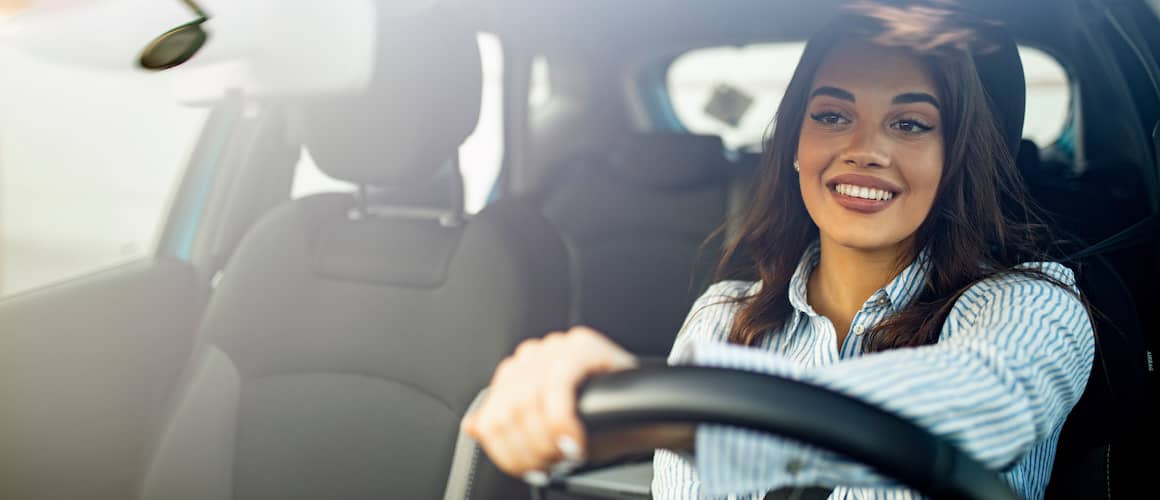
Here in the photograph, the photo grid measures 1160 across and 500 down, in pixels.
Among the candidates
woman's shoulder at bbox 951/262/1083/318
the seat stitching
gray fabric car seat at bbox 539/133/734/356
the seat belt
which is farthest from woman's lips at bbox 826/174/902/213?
gray fabric car seat at bbox 539/133/734/356

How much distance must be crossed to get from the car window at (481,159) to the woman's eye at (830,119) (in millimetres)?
583

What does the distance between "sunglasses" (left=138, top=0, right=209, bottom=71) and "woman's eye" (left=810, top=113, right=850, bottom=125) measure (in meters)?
0.68

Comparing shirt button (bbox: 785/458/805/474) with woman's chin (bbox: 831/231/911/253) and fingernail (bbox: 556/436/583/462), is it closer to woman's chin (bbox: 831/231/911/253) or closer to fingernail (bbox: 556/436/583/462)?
fingernail (bbox: 556/436/583/462)

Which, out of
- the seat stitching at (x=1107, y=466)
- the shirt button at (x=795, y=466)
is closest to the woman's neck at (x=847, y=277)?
the seat stitching at (x=1107, y=466)

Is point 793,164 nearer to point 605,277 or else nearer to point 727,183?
point 727,183

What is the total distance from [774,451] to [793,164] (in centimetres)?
63

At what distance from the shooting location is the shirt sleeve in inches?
19.8

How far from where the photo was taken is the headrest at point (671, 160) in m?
2.23

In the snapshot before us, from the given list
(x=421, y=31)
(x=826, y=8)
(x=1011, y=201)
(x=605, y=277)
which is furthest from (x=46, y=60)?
(x=605, y=277)

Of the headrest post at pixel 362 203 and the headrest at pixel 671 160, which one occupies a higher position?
the headrest post at pixel 362 203

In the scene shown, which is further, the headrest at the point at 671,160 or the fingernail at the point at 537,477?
the headrest at the point at 671,160

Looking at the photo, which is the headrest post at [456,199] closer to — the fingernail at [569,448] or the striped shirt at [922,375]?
the striped shirt at [922,375]

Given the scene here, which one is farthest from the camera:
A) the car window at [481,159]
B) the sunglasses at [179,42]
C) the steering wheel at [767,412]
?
the car window at [481,159]

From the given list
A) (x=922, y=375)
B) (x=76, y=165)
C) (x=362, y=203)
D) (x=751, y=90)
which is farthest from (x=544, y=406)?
(x=751, y=90)
